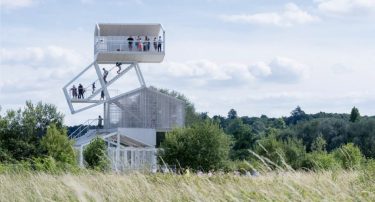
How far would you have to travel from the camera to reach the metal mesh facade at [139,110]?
56.8 m

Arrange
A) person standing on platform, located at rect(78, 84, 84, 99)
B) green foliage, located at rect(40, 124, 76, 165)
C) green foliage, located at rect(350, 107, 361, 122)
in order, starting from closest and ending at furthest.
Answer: green foliage, located at rect(40, 124, 76, 165)
person standing on platform, located at rect(78, 84, 84, 99)
green foliage, located at rect(350, 107, 361, 122)

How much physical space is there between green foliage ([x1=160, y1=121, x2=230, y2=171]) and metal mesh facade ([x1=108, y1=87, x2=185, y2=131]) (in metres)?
6.68

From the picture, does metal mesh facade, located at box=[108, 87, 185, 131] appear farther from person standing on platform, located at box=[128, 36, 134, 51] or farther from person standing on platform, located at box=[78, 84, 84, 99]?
person standing on platform, located at box=[128, 36, 134, 51]

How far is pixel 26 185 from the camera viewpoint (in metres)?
14.2

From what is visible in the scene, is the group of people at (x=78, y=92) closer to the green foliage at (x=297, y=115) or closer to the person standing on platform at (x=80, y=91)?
the person standing on platform at (x=80, y=91)

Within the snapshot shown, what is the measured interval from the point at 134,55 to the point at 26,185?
4279 centimetres

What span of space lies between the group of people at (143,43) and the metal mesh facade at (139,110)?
9.04 feet

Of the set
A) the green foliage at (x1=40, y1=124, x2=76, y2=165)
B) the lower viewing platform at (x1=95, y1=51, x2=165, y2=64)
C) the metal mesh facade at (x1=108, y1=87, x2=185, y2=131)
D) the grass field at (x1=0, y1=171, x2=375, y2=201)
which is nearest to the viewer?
the grass field at (x1=0, y1=171, x2=375, y2=201)

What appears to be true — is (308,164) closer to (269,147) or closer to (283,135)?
(269,147)

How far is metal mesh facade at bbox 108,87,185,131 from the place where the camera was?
186ft

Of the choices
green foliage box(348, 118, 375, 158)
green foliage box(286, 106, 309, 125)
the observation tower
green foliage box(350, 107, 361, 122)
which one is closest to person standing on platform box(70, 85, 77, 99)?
the observation tower

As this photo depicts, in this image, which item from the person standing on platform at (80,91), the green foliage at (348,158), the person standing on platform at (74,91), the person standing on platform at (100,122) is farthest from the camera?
the person standing on platform at (100,122)

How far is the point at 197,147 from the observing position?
48969 mm

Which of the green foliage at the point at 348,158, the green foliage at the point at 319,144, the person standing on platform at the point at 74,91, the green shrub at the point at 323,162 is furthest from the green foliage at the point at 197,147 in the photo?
the person standing on platform at the point at 74,91
